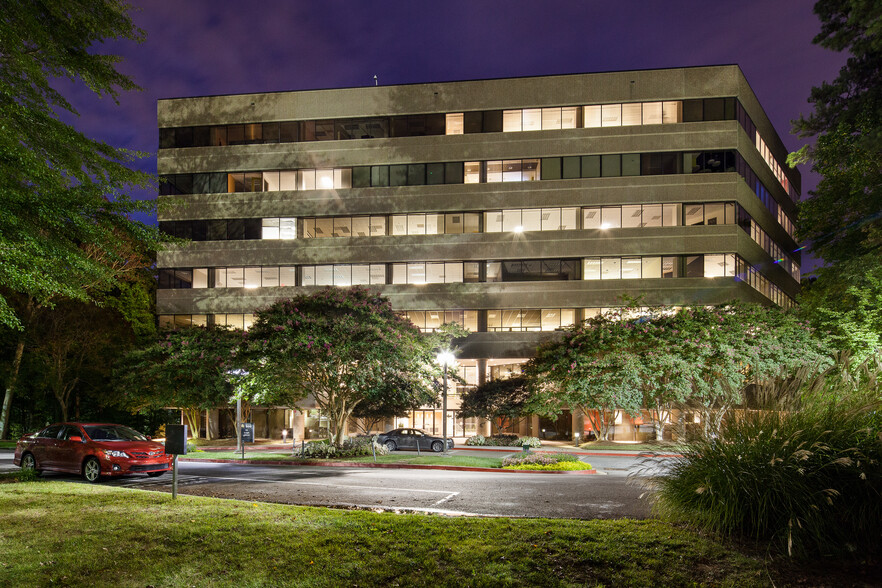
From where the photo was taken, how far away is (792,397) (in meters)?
7.10

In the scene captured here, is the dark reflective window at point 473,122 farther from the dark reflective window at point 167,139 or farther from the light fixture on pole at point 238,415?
the light fixture on pole at point 238,415

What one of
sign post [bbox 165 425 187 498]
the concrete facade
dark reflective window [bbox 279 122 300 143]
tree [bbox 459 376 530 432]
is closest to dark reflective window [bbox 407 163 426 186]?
the concrete facade

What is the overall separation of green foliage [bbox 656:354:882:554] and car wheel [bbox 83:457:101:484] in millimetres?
14229

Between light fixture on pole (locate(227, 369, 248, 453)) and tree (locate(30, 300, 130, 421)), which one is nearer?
light fixture on pole (locate(227, 369, 248, 453))

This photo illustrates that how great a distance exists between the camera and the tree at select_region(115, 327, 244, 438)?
3406 centimetres

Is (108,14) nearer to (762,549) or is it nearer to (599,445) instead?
(762,549)

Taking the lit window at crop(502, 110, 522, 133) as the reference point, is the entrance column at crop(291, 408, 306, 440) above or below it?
below

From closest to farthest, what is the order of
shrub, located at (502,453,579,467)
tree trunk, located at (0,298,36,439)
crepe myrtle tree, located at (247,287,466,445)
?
shrub, located at (502,453,579,467), crepe myrtle tree, located at (247,287,466,445), tree trunk, located at (0,298,36,439)

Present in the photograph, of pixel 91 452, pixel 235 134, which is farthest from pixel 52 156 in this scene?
pixel 235 134

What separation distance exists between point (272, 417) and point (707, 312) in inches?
1355

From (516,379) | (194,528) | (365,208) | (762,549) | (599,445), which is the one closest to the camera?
(762,549)

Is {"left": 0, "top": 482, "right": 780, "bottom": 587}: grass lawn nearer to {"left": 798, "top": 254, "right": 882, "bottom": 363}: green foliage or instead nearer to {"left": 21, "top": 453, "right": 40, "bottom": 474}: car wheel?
{"left": 21, "top": 453, "right": 40, "bottom": 474}: car wheel

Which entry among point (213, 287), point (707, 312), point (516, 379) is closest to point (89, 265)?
point (707, 312)

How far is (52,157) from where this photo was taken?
13.7 meters
